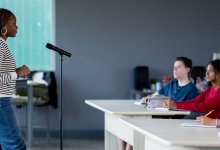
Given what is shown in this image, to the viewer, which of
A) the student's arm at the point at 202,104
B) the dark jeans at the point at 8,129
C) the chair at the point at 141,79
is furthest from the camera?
the chair at the point at 141,79

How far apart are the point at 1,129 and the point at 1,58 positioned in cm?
48

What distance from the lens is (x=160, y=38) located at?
830 centimetres

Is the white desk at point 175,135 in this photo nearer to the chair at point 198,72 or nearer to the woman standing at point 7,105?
the woman standing at point 7,105

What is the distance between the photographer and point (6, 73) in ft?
12.2

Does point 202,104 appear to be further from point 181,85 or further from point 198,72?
point 198,72

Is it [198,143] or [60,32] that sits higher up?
[60,32]

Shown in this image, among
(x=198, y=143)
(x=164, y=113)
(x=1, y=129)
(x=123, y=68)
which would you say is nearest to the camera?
(x=198, y=143)

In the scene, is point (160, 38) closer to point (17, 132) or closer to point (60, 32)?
point (60, 32)

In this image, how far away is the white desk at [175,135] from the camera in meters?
2.76

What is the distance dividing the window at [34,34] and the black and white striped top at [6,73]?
440 centimetres

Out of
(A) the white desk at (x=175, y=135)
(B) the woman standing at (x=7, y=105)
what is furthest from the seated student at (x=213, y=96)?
(B) the woman standing at (x=7, y=105)

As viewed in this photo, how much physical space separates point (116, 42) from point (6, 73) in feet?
14.9

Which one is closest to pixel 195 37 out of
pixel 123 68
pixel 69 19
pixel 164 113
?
pixel 123 68

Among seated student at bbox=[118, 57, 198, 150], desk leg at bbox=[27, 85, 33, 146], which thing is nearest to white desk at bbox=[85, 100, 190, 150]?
seated student at bbox=[118, 57, 198, 150]
